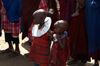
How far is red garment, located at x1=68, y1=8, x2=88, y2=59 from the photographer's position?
10.1 ft

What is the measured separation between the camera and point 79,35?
3156 mm

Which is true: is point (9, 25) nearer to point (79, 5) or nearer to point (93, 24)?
point (79, 5)

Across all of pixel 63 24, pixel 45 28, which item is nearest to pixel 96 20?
pixel 63 24

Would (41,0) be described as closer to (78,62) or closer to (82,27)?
(82,27)

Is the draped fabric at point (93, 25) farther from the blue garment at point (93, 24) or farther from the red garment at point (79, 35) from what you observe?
the red garment at point (79, 35)

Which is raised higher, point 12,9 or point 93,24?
point 12,9

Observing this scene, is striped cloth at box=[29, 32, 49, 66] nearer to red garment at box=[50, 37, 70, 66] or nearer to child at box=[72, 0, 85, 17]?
red garment at box=[50, 37, 70, 66]

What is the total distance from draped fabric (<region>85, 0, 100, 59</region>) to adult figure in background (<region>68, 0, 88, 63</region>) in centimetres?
17

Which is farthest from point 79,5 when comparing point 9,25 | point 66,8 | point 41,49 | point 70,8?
point 9,25

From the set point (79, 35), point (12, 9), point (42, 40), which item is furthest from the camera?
point (12, 9)

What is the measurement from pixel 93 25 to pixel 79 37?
48 cm

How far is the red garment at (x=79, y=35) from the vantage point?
10.1 feet

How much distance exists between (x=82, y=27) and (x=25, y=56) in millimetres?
1763

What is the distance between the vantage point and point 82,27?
10.1 feet
